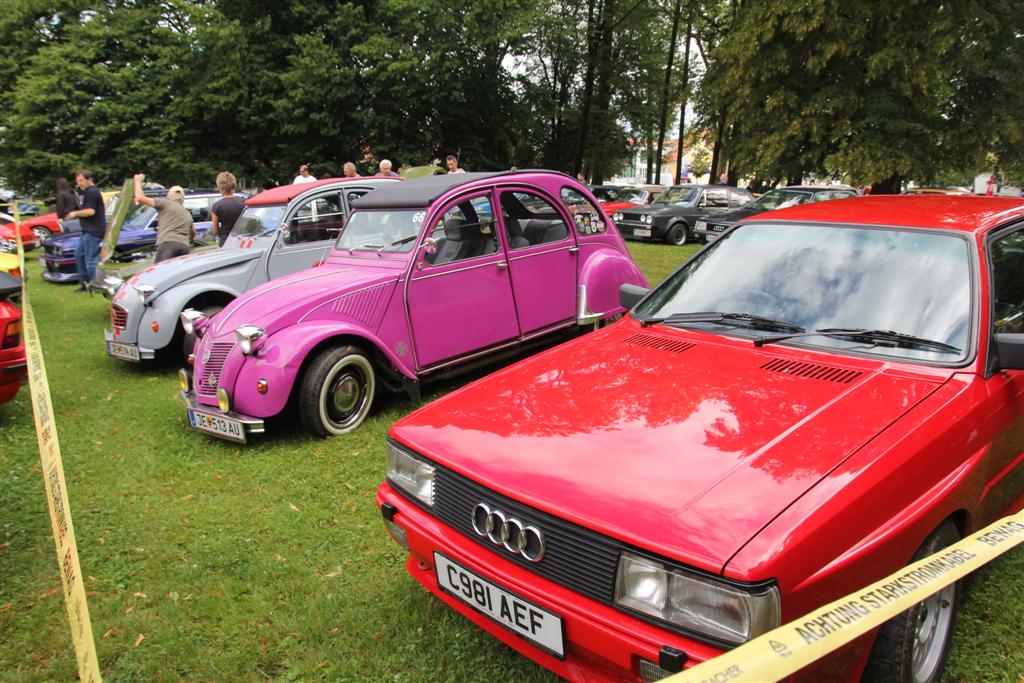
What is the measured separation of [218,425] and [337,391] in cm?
89

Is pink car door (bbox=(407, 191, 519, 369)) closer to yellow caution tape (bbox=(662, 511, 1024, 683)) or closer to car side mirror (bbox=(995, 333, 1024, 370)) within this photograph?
car side mirror (bbox=(995, 333, 1024, 370))

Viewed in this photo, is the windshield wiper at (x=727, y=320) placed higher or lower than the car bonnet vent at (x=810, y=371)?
higher

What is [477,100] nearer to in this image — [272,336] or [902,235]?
[272,336]

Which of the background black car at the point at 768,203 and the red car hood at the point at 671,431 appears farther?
the background black car at the point at 768,203

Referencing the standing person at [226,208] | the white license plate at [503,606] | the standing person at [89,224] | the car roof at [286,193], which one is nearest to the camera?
the white license plate at [503,606]

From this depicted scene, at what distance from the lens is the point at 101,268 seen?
9.23m

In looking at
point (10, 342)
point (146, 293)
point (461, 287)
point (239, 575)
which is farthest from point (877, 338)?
point (146, 293)

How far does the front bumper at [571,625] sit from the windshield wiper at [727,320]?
153 cm

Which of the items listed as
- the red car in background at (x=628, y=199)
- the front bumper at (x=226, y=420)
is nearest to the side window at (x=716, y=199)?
the red car in background at (x=628, y=199)

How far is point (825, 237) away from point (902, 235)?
32 cm

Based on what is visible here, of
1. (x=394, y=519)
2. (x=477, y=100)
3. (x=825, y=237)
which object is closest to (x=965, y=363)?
(x=825, y=237)

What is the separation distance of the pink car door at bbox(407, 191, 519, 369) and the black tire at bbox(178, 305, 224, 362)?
2427 mm

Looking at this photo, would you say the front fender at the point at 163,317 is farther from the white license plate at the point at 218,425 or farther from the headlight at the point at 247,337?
the headlight at the point at 247,337

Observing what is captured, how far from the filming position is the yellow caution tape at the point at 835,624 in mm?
1425
